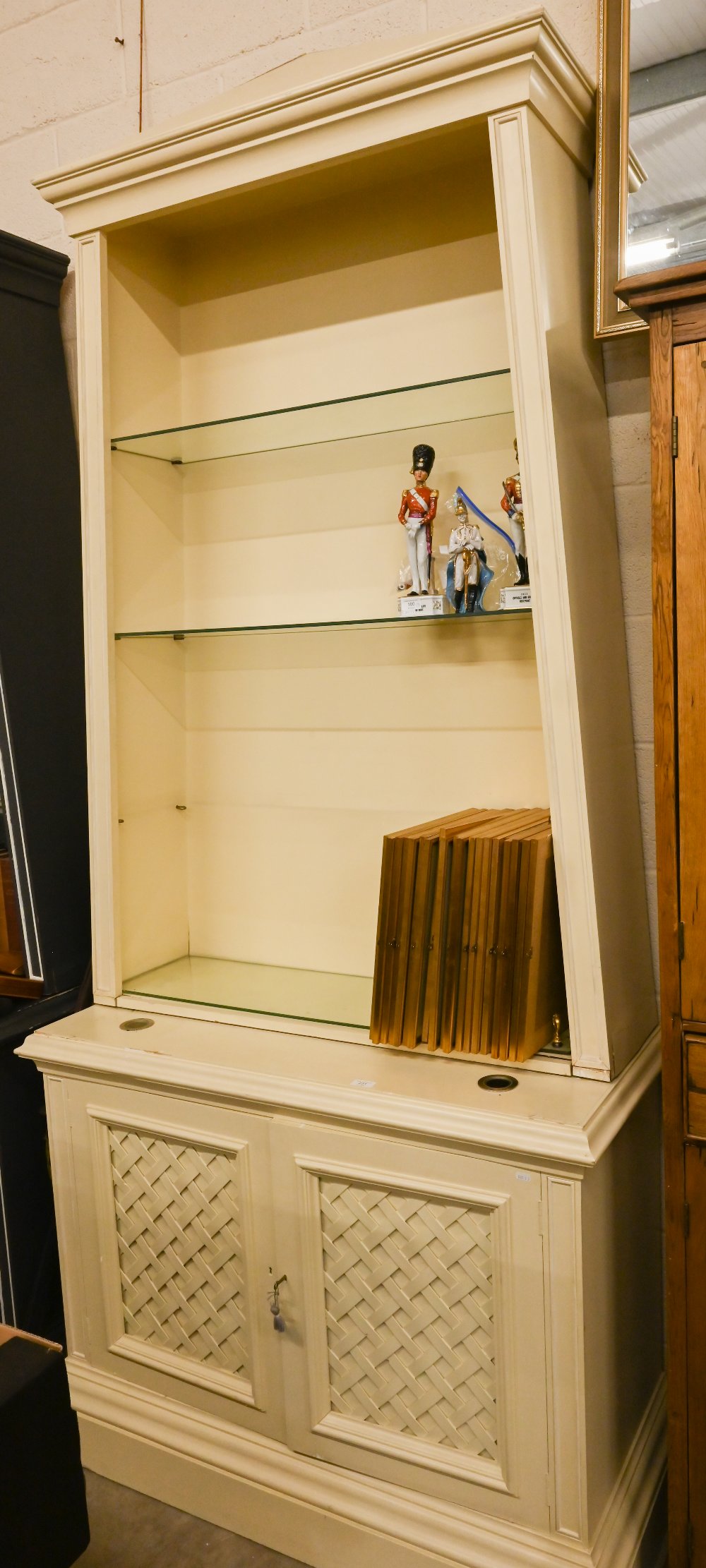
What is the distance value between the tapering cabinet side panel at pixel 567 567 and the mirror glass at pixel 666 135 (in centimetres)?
11

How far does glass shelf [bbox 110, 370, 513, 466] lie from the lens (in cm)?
173

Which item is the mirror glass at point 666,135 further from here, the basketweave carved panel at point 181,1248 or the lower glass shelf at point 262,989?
the basketweave carved panel at point 181,1248

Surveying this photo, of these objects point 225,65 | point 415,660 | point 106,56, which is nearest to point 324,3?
point 225,65

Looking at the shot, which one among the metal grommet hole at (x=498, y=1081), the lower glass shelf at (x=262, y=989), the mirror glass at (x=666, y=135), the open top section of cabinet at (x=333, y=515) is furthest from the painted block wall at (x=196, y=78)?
the lower glass shelf at (x=262, y=989)

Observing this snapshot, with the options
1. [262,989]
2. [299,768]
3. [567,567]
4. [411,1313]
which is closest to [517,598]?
[567,567]

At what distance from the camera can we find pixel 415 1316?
5.05ft

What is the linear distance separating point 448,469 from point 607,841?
69 centimetres

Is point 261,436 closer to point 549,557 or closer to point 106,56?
point 549,557

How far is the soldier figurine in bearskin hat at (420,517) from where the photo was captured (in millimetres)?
1753

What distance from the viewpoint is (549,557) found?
149cm

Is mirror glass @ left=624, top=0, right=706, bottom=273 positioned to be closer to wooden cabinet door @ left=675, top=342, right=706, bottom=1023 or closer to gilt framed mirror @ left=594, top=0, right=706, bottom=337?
gilt framed mirror @ left=594, top=0, right=706, bottom=337

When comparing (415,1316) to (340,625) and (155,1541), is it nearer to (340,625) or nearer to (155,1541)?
(155,1541)

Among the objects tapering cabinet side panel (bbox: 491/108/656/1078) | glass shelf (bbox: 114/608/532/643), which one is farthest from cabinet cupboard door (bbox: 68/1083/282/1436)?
glass shelf (bbox: 114/608/532/643)

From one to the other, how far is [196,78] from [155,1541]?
2628 millimetres
